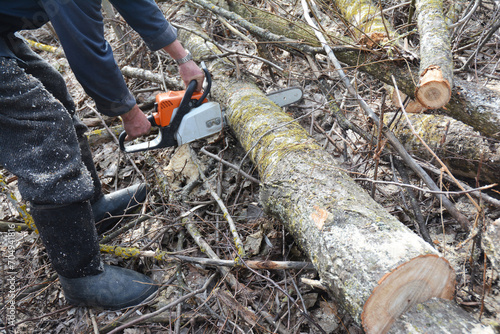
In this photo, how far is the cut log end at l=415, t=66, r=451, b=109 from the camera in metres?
2.10

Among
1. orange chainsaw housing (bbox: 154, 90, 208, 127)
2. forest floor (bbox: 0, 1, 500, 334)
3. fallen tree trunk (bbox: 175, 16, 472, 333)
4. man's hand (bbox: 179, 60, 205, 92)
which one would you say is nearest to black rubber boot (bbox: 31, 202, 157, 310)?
forest floor (bbox: 0, 1, 500, 334)

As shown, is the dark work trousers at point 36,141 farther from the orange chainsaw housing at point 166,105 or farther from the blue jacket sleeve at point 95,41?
the orange chainsaw housing at point 166,105

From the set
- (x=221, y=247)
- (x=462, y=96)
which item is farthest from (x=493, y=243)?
(x=221, y=247)

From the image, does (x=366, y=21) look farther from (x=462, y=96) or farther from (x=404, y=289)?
(x=404, y=289)

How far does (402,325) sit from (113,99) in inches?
71.3

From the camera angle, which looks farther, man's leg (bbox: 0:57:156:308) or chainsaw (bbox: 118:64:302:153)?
chainsaw (bbox: 118:64:302:153)

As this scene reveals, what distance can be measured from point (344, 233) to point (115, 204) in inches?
73.9

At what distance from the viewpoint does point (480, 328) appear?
1266 millimetres

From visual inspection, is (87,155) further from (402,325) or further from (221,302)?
(402,325)

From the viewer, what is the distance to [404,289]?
1.35m

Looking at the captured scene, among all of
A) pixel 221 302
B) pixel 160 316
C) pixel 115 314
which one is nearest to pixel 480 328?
pixel 221 302

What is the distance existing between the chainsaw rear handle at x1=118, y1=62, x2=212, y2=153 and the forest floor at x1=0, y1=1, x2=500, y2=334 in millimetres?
289

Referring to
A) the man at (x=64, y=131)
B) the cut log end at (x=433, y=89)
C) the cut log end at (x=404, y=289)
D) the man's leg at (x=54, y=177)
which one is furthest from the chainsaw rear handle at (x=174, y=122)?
the cut log end at (x=404, y=289)

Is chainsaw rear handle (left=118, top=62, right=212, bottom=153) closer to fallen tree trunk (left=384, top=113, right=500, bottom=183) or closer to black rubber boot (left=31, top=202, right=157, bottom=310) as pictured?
black rubber boot (left=31, top=202, right=157, bottom=310)
